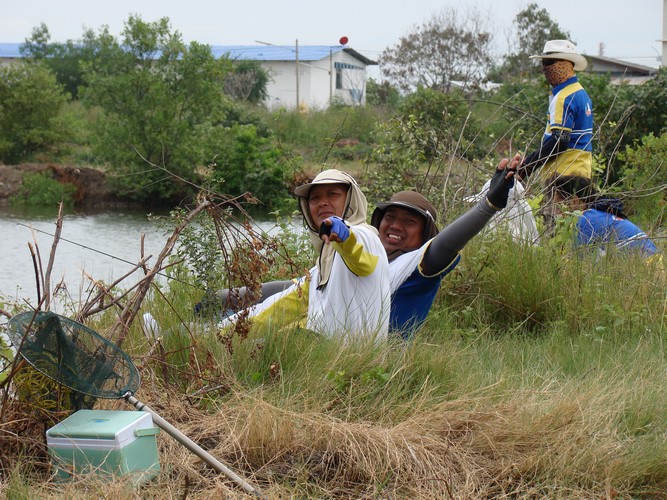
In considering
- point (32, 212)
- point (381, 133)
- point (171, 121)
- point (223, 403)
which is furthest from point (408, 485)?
point (171, 121)

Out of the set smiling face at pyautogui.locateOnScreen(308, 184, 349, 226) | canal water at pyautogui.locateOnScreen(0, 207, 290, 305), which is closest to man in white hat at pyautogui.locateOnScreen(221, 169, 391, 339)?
smiling face at pyautogui.locateOnScreen(308, 184, 349, 226)

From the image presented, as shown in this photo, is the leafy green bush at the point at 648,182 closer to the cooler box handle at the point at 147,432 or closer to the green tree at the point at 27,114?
the cooler box handle at the point at 147,432

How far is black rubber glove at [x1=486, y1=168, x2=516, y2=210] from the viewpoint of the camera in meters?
4.74

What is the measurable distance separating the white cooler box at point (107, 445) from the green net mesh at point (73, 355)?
0.14m

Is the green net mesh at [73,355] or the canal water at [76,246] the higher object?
the green net mesh at [73,355]

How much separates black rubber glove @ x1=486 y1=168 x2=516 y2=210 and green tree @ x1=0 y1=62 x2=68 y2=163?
948 inches

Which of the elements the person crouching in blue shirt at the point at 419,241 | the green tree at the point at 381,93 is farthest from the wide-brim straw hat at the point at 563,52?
the green tree at the point at 381,93

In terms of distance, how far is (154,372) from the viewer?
432 cm

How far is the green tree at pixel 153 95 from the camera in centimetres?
2342

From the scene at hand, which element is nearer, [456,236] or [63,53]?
[456,236]

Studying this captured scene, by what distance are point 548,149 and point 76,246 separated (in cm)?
865

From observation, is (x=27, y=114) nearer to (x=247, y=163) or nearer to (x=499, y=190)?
(x=247, y=163)

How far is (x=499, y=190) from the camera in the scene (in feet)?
15.6

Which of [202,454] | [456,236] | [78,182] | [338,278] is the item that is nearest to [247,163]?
[78,182]
